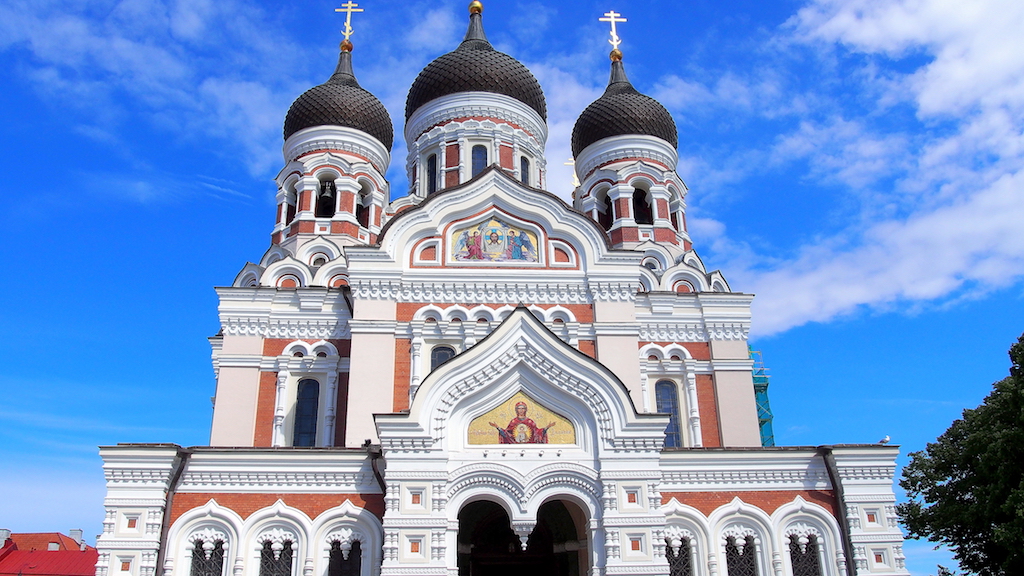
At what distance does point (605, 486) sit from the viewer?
11711 mm

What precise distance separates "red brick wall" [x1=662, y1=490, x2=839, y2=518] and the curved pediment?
1.28 metres

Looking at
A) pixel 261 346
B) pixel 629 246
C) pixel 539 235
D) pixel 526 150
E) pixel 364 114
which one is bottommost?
pixel 261 346

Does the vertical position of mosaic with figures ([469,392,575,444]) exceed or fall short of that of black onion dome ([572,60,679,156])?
it falls short

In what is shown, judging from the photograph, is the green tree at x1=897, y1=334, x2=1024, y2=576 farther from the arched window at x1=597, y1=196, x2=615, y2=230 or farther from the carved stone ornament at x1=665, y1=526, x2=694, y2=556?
the arched window at x1=597, y1=196, x2=615, y2=230

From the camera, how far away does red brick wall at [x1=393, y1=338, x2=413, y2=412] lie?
15219 millimetres

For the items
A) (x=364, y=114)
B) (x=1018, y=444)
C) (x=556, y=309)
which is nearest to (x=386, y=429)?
(x=556, y=309)

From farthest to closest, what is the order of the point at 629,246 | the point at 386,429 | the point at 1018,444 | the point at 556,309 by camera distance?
1. the point at 629,246
2. the point at 556,309
3. the point at 1018,444
4. the point at 386,429

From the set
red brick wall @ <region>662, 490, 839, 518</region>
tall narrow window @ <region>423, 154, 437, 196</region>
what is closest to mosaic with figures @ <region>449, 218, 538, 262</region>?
tall narrow window @ <region>423, 154, 437, 196</region>

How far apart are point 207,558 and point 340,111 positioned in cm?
1375

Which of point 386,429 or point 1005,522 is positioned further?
point 1005,522

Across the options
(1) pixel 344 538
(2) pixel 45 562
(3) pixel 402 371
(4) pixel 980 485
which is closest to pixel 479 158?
(3) pixel 402 371

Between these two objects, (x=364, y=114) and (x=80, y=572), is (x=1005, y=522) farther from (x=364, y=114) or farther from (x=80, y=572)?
(x=80, y=572)

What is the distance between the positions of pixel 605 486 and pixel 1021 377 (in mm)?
6654

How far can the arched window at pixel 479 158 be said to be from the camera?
20359mm
